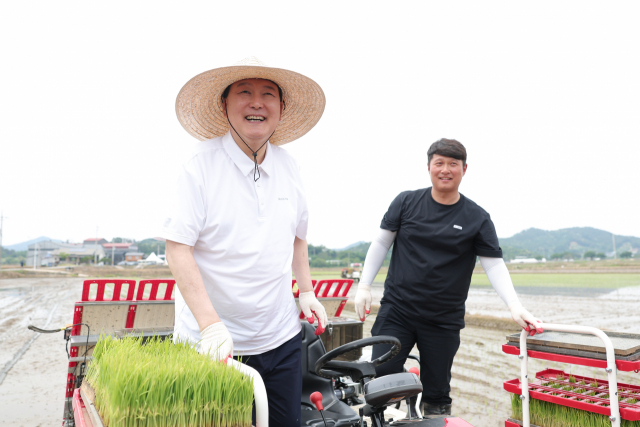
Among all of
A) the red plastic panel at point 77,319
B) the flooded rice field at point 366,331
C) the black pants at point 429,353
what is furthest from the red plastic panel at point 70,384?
the black pants at point 429,353

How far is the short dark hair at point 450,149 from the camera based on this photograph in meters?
2.99

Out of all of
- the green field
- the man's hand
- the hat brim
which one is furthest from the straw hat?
the green field

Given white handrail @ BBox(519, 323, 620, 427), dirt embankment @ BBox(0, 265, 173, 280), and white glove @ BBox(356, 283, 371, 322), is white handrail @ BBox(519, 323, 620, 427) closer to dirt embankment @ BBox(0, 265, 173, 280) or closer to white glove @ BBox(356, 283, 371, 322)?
white glove @ BBox(356, 283, 371, 322)

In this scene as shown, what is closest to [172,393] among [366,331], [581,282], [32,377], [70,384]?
[70,384]

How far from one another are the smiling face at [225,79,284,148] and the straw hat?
0.15 feet

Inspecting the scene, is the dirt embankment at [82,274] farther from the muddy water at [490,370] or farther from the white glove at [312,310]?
the white glove at [312,310]

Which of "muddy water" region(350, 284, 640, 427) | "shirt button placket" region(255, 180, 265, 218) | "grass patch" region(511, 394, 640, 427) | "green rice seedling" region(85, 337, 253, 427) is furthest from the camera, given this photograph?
"muddy water" region(350, 284, 640, 427)

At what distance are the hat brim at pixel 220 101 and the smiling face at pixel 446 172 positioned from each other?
41.9 inches

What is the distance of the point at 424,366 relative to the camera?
9.79 ft

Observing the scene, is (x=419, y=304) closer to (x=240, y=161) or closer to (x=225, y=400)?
(x=240, y=161)

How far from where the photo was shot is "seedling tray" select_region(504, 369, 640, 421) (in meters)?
2.22

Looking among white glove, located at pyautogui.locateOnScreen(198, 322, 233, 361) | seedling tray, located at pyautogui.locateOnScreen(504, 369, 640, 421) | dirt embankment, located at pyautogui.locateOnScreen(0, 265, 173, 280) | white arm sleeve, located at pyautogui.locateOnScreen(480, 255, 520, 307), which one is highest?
white arm sleeve, located at pyautogui.locateOnScreen(480, 255, 520, 307)

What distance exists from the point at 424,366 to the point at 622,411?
44.2 inches

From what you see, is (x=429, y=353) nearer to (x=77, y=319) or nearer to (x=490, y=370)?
(x=77, y=319)
